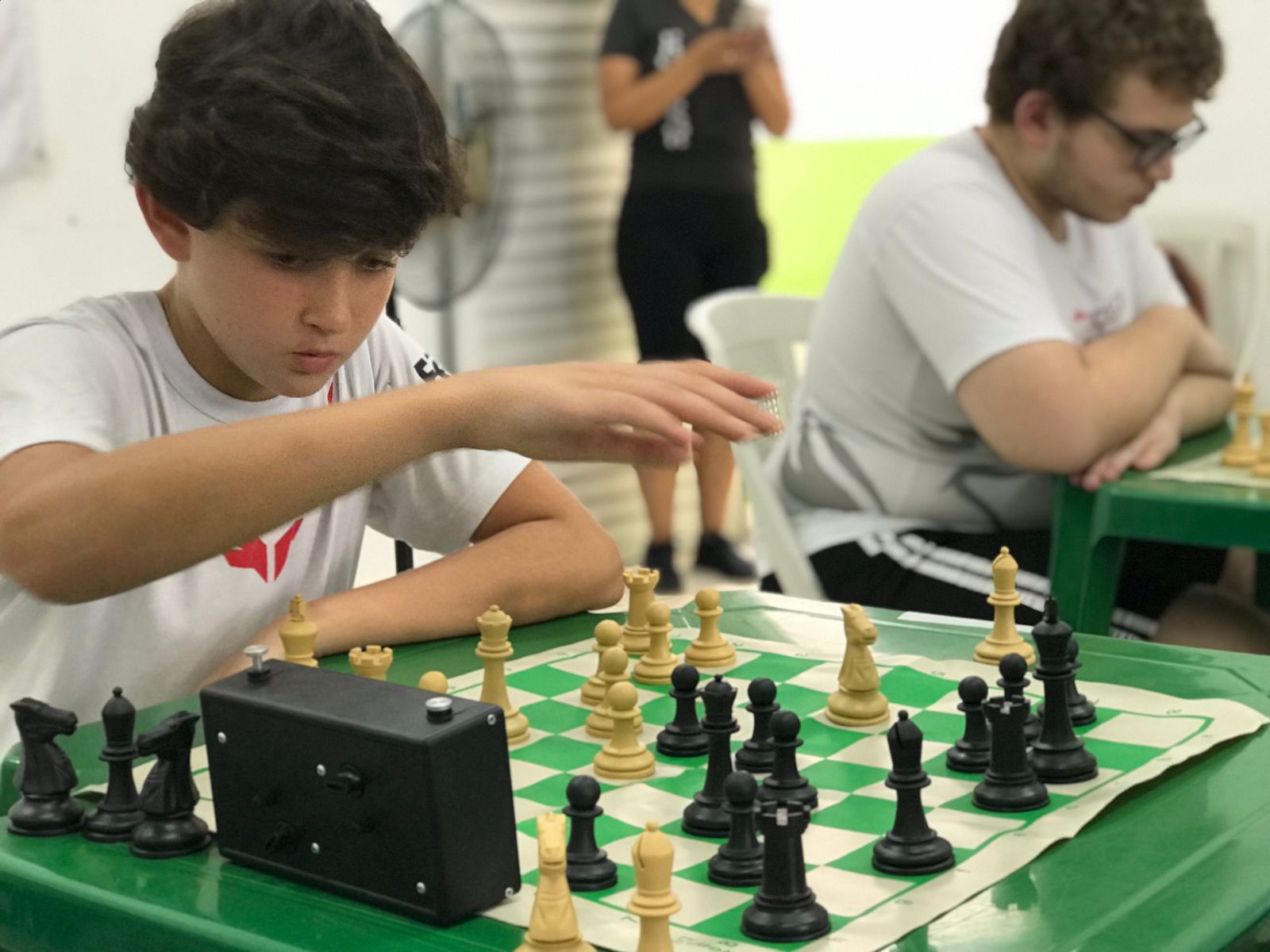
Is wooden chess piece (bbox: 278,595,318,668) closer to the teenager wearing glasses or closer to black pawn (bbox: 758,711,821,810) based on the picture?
black pawn (bbox: 758,711,821,810)

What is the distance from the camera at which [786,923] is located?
37.3 inches

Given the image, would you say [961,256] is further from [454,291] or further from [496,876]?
[454,291]

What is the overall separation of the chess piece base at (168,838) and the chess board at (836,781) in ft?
0.16

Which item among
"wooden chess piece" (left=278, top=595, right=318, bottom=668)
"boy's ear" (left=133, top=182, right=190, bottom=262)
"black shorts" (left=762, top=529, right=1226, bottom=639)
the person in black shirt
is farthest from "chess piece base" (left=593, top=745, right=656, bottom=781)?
the person in black shirt

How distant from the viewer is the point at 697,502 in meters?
5.73

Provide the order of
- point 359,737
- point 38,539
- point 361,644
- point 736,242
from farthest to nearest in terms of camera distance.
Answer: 1. point 736,242
2. point 361,644
3. point 38,539
4. point 359,737

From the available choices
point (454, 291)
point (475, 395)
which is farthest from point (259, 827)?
point (454, 291)

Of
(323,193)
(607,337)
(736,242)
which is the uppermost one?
(323,193)

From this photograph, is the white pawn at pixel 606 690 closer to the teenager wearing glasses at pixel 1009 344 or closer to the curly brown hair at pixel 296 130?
the curly brown hair at pixel 296 130

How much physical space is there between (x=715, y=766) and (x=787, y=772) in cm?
5

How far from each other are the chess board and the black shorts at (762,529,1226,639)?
750 mm

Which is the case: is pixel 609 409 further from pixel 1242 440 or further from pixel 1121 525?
pixel 1242 440

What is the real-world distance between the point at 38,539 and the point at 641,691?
1.74 feet

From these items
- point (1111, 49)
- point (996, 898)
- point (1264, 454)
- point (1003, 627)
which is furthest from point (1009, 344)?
point (996, 898)
